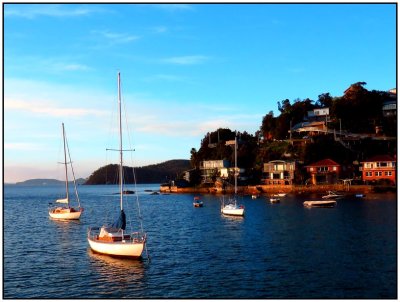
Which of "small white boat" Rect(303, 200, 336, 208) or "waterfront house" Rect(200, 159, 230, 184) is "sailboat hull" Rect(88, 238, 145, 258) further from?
"waterfront house" Rect(200, 159, 230, 184)

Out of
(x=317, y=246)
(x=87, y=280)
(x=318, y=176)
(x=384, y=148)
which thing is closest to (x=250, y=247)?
(x=317, y=246)

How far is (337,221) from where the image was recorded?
62812 millimetres

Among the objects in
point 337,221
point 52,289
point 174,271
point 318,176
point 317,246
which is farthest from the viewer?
point 318,176

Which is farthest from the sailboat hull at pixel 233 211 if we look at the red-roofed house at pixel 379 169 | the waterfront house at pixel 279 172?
the waterfront house at pixel 279 172

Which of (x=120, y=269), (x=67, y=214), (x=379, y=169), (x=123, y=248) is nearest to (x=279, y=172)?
(x=379, y=169)

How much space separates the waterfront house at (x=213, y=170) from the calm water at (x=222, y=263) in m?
92.4

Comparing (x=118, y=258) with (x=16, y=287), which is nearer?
(x=16, y=287)

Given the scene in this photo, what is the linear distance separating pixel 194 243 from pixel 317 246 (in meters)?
12.4

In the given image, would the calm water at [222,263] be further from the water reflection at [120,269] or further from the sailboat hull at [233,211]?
the sailboat hull at [233,211]

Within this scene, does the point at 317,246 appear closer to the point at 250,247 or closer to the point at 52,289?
the point at 250,247

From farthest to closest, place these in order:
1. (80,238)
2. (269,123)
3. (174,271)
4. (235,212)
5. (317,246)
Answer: (269,123), (235,212), (80,238), (317,246), (174,271)

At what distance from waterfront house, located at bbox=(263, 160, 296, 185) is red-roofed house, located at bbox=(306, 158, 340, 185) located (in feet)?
18.2

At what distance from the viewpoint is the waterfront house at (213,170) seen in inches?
6111

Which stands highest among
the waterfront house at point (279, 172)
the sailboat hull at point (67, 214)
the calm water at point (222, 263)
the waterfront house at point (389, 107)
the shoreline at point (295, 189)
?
the waterfront house at point (389, 107)
